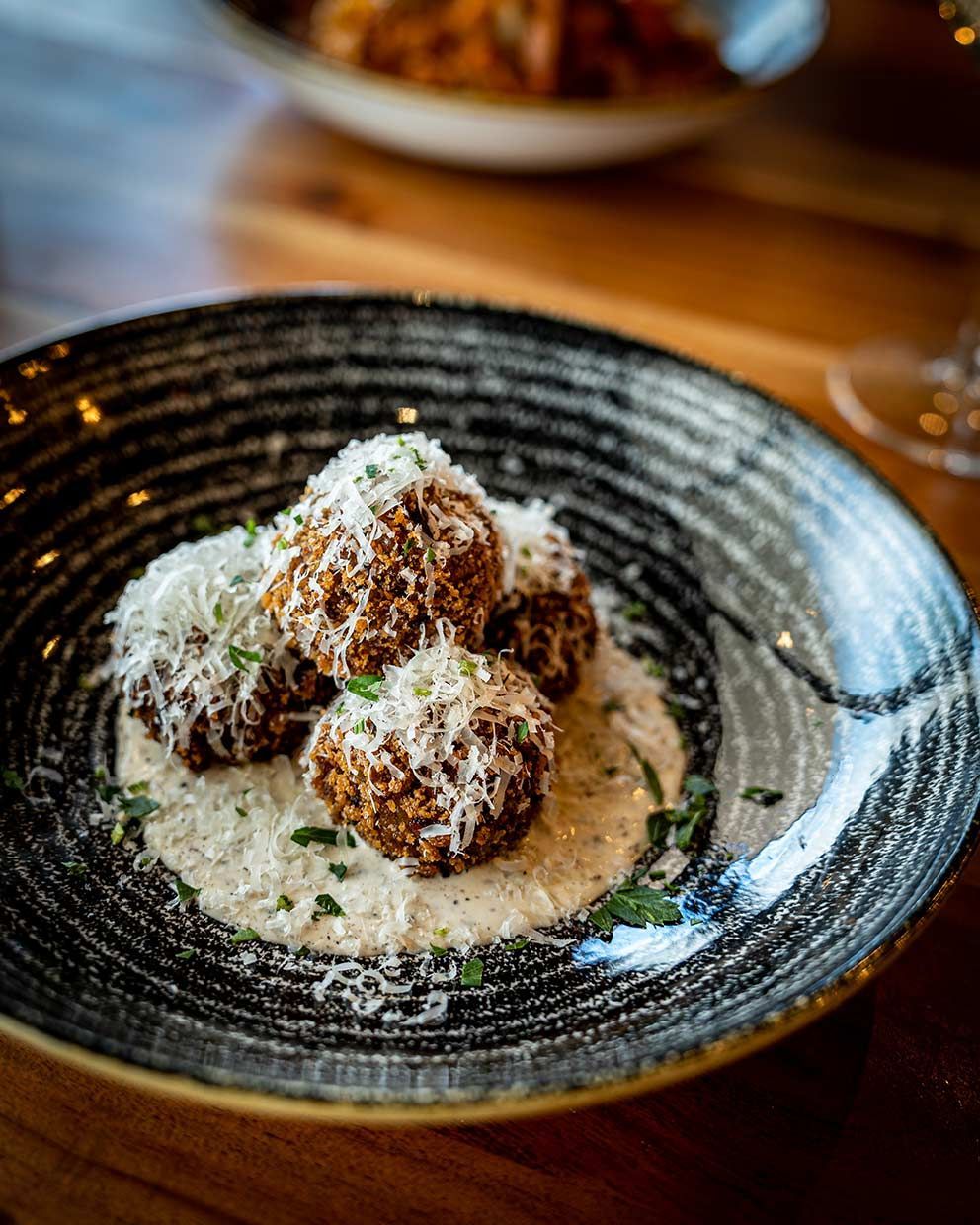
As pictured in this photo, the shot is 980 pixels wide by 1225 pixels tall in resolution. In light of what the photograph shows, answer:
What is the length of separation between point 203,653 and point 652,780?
18.9 inches

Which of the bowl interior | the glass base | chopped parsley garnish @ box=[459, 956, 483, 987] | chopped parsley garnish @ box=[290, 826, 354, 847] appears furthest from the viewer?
the bowl interior

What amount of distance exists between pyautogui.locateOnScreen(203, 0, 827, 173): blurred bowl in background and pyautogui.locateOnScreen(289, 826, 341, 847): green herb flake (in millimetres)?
1417

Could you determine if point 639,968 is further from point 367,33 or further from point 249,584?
point 367,33

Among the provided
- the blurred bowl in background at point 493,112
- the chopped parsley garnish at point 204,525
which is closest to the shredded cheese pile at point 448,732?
the chopped parsley garnish at point 204,525

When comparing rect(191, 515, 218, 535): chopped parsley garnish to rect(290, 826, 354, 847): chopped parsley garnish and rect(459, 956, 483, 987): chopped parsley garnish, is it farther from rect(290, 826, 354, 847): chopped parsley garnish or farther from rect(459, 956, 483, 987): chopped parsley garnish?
rect(459, 956, 483, 987): chopped parsley garnish

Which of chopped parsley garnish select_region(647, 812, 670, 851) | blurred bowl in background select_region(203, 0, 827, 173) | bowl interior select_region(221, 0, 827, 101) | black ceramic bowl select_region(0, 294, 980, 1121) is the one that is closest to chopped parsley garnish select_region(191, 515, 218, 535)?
black ceramic bowl select_region(0, 294, 980, 1121)

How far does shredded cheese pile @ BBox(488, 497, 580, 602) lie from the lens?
51.0 inches

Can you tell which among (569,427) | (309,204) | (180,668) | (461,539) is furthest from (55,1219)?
(309,204)

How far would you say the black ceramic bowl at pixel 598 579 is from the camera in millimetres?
917

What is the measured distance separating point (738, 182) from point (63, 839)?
80.5 inches

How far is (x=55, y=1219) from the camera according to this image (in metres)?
0.93

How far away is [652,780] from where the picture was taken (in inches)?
50.8

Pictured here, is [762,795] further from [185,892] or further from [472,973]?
[185,892]

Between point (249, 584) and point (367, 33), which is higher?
point (367, 33)
